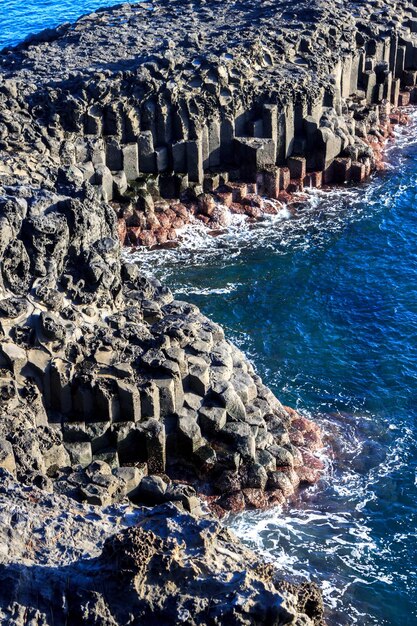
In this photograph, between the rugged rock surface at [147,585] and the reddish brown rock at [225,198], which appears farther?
the reddish brown rock at [225,198]

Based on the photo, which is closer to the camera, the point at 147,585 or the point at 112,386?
the point at 147,585

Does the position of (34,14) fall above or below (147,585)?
above

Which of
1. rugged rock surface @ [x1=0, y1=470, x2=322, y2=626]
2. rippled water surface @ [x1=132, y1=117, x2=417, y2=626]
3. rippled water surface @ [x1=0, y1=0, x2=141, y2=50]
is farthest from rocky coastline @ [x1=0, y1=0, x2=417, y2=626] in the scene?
rippled water surface @ [x1=0, y1=0, x2=141, y2=50]

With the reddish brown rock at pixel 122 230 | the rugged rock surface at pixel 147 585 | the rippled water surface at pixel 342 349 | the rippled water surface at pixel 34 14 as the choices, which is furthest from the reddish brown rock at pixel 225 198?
the rippled water surface at pixel 34 14

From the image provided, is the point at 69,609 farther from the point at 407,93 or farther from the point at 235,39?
the point at 407,93

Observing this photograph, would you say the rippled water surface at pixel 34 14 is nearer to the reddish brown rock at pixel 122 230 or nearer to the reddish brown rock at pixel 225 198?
the reddish brown rock at pixel 225 198

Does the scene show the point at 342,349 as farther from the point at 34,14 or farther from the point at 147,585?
the point at 34,14

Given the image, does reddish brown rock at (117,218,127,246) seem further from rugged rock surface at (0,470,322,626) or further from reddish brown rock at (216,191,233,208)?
rugged rock surface at (0,470,322,626)

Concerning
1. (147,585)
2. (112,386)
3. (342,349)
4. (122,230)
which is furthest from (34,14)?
(147,585)

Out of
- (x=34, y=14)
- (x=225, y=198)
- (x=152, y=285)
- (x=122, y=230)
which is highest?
(x=34, y=14)
